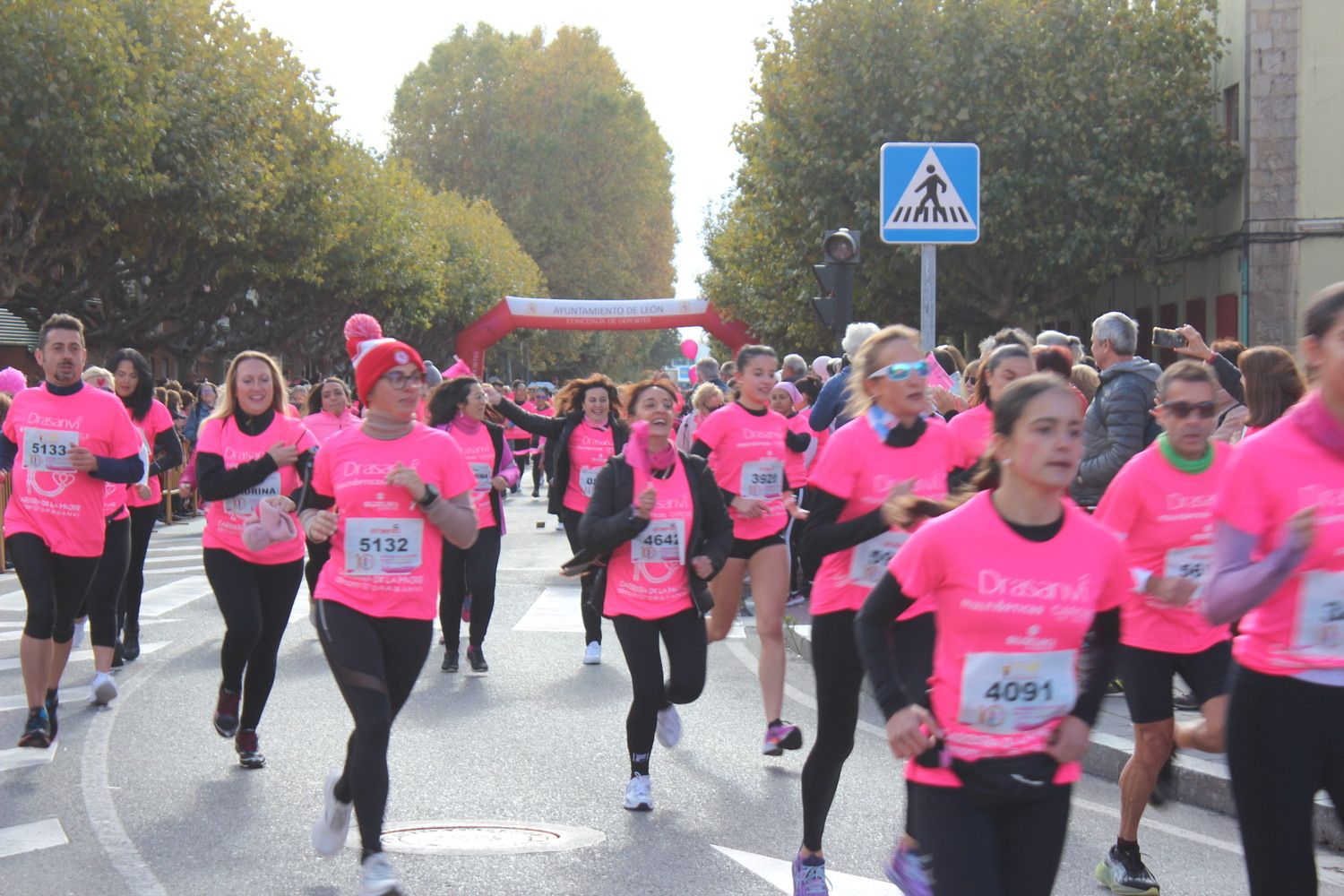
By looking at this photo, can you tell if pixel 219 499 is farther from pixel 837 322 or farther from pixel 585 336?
pixel 585 336

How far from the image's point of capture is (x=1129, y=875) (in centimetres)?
537

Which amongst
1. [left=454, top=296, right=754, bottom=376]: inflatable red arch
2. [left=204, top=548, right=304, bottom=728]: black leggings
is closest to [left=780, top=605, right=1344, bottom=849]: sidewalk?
[left=204, top=548, right=304, bottom=728]: black leggings

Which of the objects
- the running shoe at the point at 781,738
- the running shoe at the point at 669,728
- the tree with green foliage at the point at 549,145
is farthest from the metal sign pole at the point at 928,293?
the tree with green foliage at the point at 549,145

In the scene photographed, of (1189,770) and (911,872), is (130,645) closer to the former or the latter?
(1189,770)

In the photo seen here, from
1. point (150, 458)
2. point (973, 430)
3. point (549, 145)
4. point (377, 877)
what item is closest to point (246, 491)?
point (150, 458)

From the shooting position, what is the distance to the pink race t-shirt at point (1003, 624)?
3.70m

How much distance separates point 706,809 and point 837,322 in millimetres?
7619

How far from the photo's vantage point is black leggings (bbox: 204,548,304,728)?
7219 mm

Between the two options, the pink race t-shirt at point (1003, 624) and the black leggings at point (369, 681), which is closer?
the pink race t-shirt at point (1003, 624)

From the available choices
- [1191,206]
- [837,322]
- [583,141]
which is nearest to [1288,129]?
[1191,206]

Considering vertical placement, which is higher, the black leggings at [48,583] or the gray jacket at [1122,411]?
the gray jacket at [1122,411]

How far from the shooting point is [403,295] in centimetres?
5353

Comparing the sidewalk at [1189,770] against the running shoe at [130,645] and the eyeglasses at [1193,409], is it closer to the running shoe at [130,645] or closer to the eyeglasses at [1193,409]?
the eyeglasses at [1193,409]

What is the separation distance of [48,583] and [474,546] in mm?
2860
